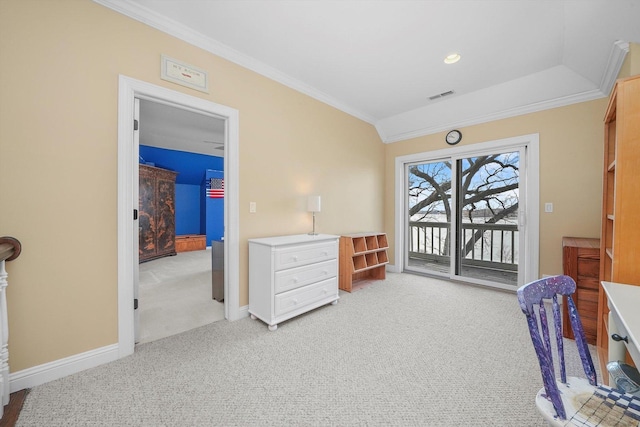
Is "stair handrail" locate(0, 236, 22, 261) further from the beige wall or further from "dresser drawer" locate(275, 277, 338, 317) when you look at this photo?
"dresser drawer" locate(275, 277, 338, 317)

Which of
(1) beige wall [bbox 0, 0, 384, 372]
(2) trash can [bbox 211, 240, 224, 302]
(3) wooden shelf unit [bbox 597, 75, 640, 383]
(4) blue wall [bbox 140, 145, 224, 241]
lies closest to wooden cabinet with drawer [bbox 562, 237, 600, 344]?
(3) wooden shelf unit [bbox 597, 75, 640, 383]

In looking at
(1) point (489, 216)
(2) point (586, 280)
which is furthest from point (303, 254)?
(1) point (489, 216)

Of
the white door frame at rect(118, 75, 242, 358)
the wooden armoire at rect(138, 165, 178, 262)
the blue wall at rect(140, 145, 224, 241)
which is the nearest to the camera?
the white door frame at rect(118, 75, 242, 358)

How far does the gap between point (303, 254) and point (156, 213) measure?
181 inches

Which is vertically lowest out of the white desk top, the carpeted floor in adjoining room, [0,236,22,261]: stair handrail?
the carpeted floor in adjoining room

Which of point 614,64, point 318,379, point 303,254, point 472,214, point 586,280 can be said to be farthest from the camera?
point 472,214

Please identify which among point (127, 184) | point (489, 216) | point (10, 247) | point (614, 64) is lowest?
point (10, 247)

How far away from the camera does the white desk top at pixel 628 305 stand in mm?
835

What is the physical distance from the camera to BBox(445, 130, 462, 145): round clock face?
12.2 ft

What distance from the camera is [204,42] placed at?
226 centimetres

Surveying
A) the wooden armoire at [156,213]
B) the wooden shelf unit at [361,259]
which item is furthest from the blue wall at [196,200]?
the wooden shelf unit at [361,259]

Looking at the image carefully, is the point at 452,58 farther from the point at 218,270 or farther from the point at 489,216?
the point at 218,270

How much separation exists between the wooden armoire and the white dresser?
4037 mm

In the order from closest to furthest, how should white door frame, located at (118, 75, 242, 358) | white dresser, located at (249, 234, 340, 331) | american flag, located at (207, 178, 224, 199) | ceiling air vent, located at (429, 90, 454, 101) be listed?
white door frame, located at (118, 75, 242, 358)
white dresser, located at (249, 234, 340, 331)
ceiling air vent, located at (429, 90, 454, 101)
american flag, located at (207, 178, 224, 199)
